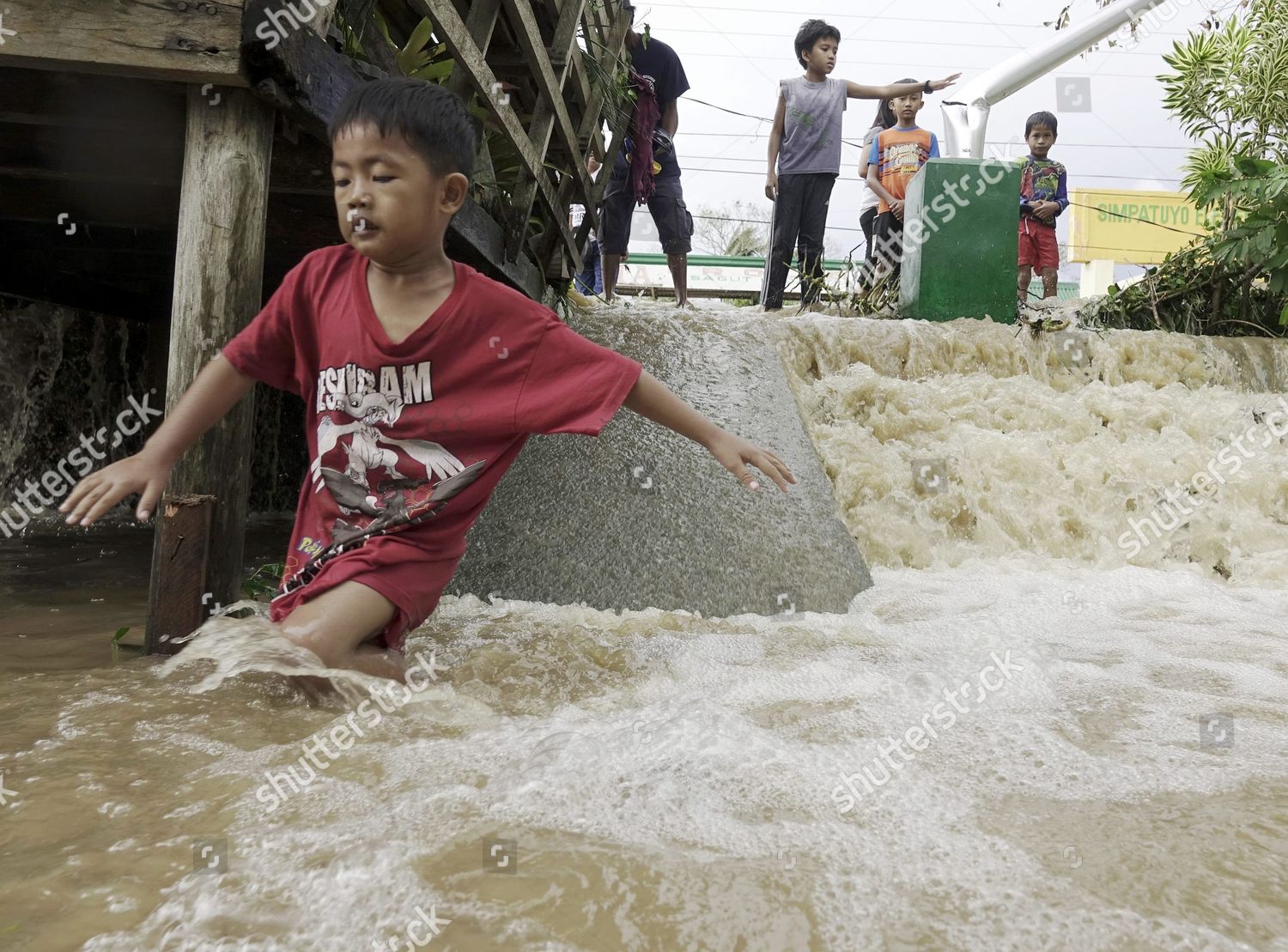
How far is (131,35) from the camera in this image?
2518 millimetres

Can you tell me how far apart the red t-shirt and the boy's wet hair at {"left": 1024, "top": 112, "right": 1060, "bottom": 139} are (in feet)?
25.9

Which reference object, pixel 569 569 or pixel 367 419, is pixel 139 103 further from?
pixel 569 569

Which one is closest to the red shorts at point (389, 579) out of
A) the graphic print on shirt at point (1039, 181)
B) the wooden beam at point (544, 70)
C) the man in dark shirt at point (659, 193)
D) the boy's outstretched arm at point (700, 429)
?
the boy's outstretched arm at point (700, 429)

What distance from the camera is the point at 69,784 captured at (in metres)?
1.76

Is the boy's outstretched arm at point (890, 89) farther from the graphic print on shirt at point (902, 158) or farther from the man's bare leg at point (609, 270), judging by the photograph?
the man's bare leg at point (609, 270)

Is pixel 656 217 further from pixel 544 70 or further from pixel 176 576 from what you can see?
pixel 176 576

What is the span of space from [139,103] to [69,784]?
2149 millimetres

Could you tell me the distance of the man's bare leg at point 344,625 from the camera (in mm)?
2240

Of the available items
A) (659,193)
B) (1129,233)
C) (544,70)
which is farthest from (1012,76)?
(1129,233)

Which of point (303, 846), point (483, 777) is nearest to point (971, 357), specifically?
point (483, 777)

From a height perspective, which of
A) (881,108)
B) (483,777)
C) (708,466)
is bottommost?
(483,777)

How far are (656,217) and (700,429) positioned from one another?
5.76 meters

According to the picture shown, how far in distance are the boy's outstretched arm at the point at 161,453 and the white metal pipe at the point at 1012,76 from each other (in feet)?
20.9

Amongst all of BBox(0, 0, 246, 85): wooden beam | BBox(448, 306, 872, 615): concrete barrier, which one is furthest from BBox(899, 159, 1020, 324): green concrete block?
BBox(0, 0, 246, 85): wooden beam
